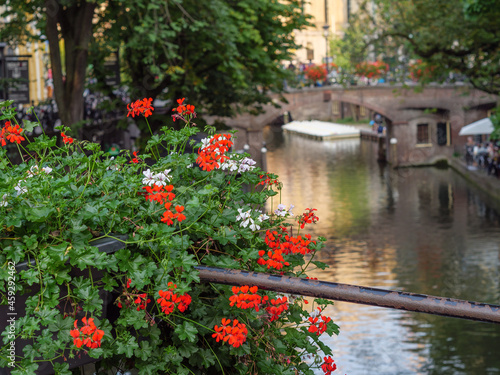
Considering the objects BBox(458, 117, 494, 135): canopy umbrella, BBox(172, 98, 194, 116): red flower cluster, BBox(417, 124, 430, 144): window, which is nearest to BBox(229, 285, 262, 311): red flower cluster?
BBox(172, 98, 194, 116): red flower cluster

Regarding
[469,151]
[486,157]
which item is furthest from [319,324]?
[469,151]

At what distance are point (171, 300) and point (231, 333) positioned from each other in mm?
272

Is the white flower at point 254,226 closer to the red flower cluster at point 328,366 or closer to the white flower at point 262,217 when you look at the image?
the white flower at point 262,217

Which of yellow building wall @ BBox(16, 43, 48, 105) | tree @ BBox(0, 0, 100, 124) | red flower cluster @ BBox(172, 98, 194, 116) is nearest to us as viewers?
red flower cluster @ BBox(172, 98, 194, 116)

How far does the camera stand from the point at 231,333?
3.02m

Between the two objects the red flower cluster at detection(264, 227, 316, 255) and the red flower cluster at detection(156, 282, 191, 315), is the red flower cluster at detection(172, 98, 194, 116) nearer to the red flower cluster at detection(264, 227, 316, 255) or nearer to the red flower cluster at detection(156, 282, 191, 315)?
the red flower cluster at detection(264, 227, 316, 255)

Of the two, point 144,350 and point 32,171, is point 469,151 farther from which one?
point 144,350

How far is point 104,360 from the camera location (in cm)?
305

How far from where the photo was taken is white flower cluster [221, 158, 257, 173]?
3.60m

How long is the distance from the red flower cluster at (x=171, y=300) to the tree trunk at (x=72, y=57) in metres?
11.0

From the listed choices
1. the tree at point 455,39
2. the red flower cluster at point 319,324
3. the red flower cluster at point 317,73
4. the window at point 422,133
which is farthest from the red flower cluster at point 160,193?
the red flower cluster at point 317,73

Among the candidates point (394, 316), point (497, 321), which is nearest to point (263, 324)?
point (497, 321)

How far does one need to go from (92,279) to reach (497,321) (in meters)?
1.38

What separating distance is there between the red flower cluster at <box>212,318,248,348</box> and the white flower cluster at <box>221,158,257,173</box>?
800mm
